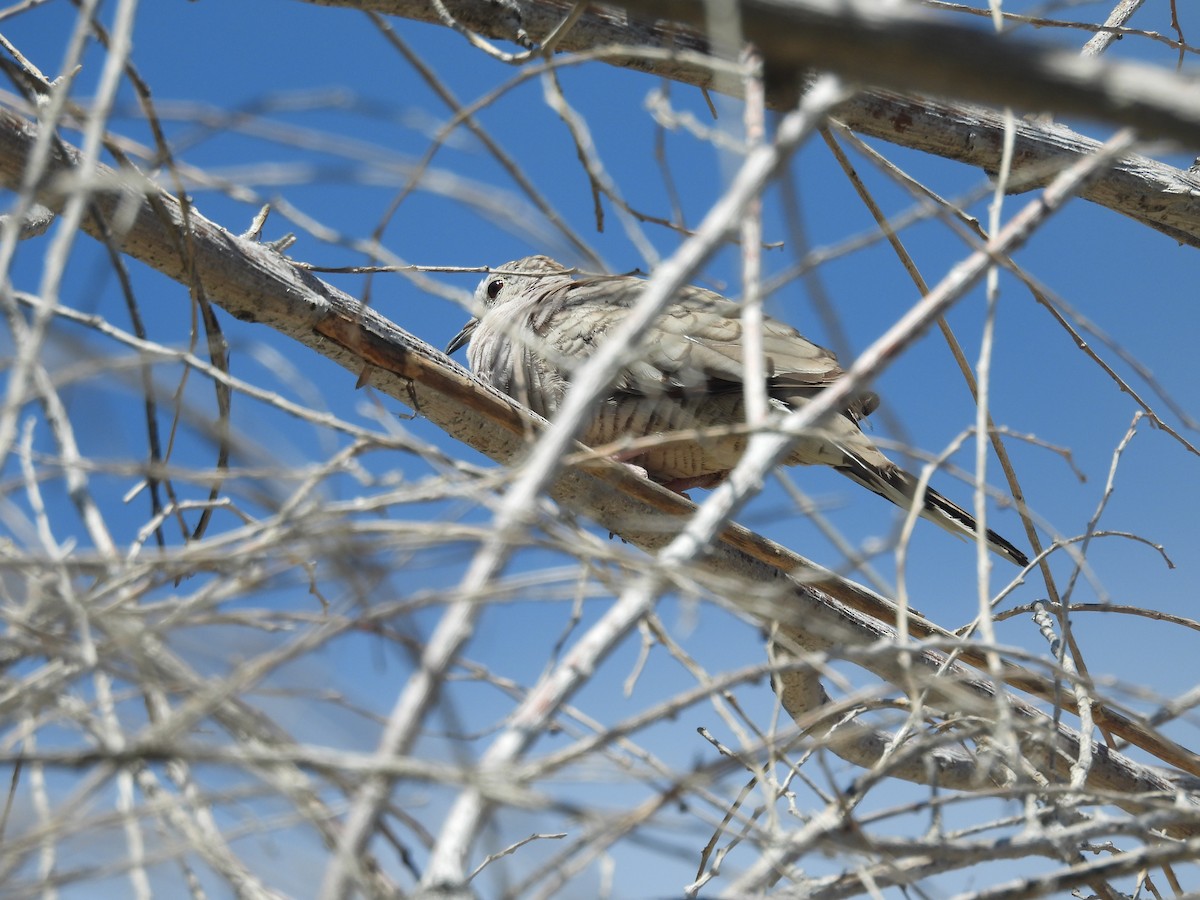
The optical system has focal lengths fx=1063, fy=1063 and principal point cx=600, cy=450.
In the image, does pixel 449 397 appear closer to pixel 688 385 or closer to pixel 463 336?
pixel 688 385

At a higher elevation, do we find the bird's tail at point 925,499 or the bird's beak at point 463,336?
the bird's beak at point 463,336

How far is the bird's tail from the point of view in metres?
4.11

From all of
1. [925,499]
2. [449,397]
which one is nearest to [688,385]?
[925,499]

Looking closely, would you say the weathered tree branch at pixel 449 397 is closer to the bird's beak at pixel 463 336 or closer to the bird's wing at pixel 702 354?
the bird's wing at pixel 702 354

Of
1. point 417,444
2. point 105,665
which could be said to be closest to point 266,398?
point 417,444

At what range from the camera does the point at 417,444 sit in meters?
1.48

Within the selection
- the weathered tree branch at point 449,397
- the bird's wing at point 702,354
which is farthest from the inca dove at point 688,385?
the weathered tree branch at point 449,397

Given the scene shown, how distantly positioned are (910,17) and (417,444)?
2.87 feet

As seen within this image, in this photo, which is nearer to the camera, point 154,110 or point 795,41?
point 795,41

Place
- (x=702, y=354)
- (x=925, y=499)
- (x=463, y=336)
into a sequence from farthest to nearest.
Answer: (x=463, y=336) < (x=702, y=354) < (x=925, y=499)

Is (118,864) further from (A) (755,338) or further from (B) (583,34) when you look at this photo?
(B) (583,34)

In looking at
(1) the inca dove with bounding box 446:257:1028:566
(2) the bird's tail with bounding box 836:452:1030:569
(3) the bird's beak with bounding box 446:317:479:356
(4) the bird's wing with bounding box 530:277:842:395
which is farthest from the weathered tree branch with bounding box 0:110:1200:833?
(3) the bird's beak with bounding box 446:317:479:356

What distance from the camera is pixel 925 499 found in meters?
4.32

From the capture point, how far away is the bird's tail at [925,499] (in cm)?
411
